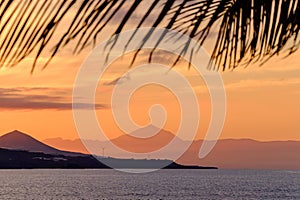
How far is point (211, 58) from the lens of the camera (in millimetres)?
2381

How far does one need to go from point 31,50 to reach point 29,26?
7 cm

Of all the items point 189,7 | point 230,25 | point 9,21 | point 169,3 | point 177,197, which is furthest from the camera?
point 177,197

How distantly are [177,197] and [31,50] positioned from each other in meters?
132

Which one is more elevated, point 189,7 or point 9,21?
point 189,7

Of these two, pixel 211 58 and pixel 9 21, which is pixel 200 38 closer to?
pixel 211 58

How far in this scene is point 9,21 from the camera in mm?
1874

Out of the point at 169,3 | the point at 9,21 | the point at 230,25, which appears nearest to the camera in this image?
the point at 9,21

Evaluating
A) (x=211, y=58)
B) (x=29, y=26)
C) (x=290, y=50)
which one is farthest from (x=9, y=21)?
(x=290, y=50)

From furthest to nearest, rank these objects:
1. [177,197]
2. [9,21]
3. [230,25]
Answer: [177,197] < [230,25] < [9,21]

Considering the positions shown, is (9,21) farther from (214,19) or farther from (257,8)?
(257,8)

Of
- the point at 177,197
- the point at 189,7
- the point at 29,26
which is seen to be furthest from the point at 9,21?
A: the point at 177,197

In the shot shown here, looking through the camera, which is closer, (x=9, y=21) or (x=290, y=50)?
(x=9, y=21)

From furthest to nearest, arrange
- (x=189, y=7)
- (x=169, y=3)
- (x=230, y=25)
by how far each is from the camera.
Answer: (x=230, y=25) → (x=189, y=7) → (x=169, y=3)

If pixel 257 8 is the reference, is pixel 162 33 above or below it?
below
